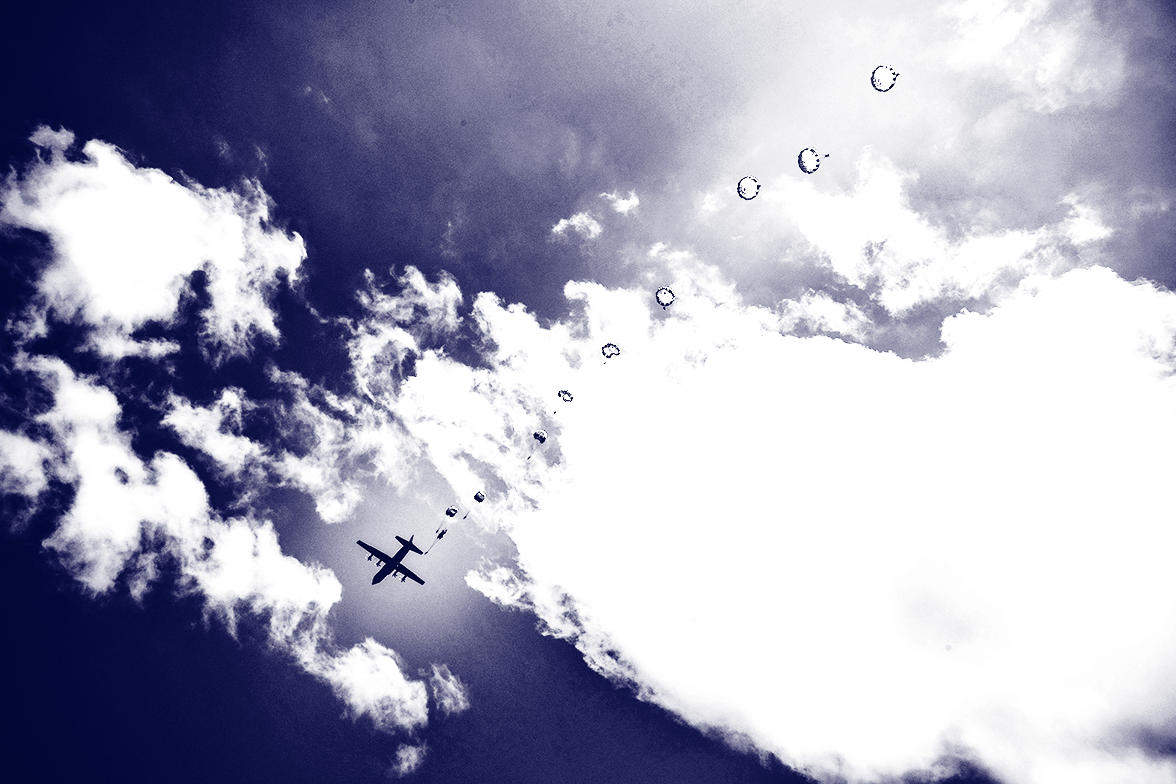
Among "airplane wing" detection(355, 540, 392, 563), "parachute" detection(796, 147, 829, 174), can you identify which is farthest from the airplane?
"parachute" detection(796, 147, 829, 174)

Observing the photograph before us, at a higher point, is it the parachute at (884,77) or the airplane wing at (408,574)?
the parachute at (884,77)

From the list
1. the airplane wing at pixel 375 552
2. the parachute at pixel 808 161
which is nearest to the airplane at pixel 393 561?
the airplane wing at pixel 375 552

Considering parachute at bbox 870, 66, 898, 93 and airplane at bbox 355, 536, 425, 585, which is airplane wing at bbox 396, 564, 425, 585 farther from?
parachute at bbox 870, 66, 898, 93

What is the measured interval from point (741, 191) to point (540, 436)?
23.9 meters

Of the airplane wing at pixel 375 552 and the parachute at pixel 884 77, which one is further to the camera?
the airplane wing at pixel 375 552

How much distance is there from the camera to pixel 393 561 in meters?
57.7

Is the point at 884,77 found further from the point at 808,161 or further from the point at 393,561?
the point at 393,561

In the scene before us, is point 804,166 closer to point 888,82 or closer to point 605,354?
point 888,82

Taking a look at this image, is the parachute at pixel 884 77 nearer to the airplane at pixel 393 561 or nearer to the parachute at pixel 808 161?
the parachute at pixel 808 161

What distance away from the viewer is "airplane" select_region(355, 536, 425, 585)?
55750mm

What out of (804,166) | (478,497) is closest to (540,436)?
(478,497)

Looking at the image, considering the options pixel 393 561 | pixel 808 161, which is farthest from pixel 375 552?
pixel 808 161

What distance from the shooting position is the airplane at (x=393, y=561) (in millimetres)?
55750

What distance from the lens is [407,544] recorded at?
2196 inches
